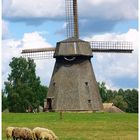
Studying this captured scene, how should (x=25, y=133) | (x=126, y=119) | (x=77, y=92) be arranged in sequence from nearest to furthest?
(x=25, y=133) < (x=126, y=119) < (x=77, y=92)

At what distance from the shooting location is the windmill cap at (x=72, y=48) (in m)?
53.2

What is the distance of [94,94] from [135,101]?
54.2 meters

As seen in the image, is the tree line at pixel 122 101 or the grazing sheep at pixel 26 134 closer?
the grazing sheep at pixel 26 134

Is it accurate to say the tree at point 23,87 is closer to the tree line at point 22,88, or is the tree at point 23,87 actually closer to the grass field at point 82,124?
the tree line at point 22,88

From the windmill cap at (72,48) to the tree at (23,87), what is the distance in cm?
2365

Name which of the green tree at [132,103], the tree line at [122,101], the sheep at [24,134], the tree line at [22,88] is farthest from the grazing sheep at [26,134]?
the green tree at [132,103]

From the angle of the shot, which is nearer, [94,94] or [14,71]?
[94,94]

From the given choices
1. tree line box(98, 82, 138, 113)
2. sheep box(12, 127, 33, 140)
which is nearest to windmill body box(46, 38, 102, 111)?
sheep box(12, 127, 33, 140)

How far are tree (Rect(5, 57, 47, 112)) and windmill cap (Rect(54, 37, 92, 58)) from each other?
77.6 feet

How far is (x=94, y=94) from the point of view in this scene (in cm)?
5341

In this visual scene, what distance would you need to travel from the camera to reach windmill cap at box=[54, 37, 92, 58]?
174 feet

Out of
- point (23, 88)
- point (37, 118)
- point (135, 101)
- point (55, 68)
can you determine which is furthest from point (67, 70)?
point (135, 101)

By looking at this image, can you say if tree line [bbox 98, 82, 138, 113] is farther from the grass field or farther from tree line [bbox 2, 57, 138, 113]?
the grass field

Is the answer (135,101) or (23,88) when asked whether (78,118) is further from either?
(135,101)
